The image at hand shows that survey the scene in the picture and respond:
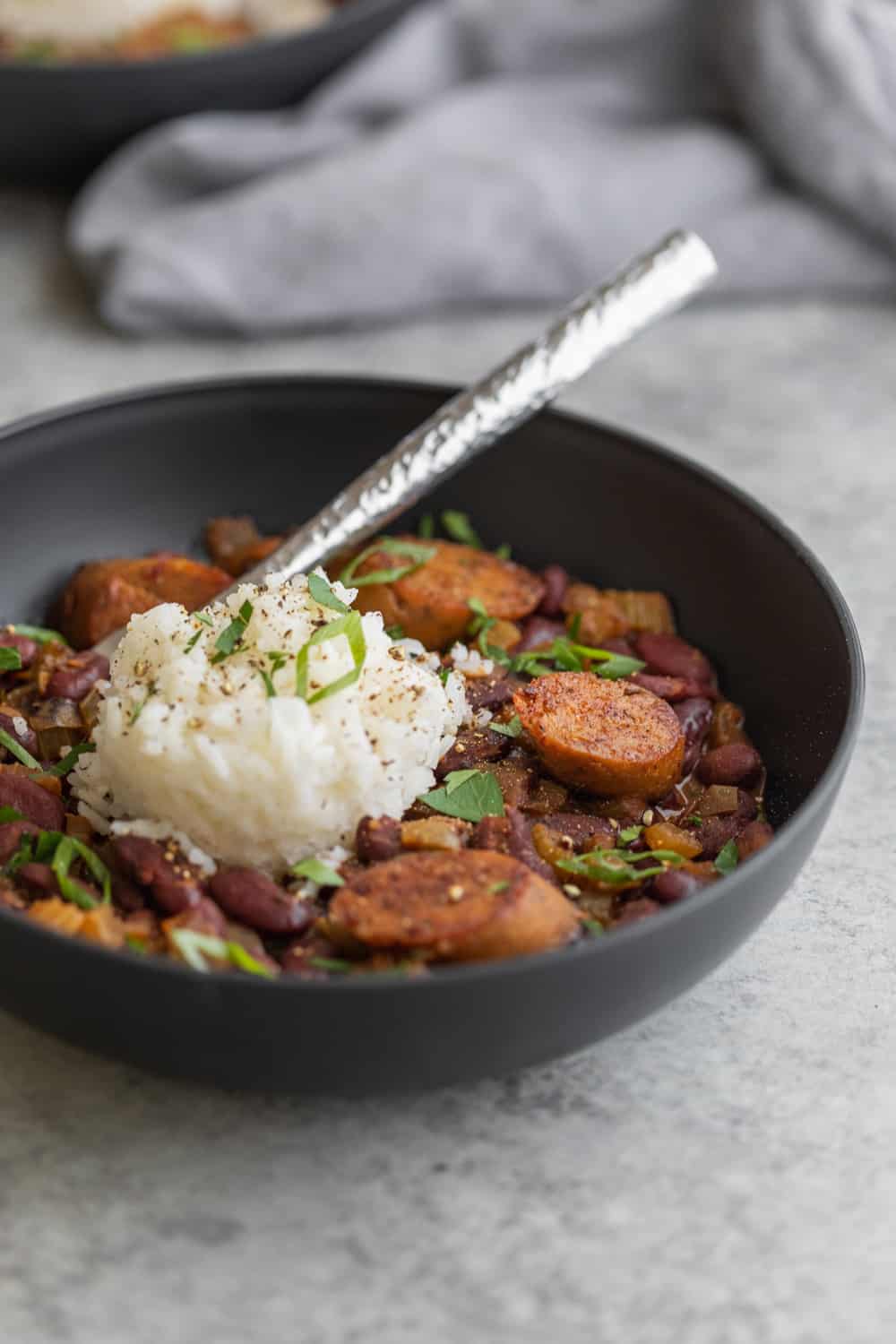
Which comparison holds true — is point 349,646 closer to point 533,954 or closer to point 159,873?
point 159,873

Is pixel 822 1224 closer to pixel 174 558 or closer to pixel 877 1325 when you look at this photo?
pixel 877 1325

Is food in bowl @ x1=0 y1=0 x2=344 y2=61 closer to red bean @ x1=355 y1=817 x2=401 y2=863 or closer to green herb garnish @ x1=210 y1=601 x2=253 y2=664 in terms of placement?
green herb garnish @ x1=210 y1=601 x2=253 y2=664

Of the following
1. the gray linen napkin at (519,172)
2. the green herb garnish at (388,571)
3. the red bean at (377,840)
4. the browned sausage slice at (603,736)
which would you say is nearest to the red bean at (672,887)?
the browned sausage slice at (603,736)

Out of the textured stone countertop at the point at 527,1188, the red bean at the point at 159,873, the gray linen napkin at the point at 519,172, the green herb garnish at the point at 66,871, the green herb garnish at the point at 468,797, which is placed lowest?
the textured stone countertop at the point at 527,1188

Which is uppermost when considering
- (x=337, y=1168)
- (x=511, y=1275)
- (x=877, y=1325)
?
(x=337, y=1168)

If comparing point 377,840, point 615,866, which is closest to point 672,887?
point 615,866

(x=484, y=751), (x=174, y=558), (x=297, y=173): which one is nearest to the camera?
(x=484, y=751)

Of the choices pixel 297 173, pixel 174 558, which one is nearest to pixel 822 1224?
pixel 174 558

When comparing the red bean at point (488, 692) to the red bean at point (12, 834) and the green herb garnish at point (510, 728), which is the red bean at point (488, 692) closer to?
the green herb garnish at point (510, 728)
